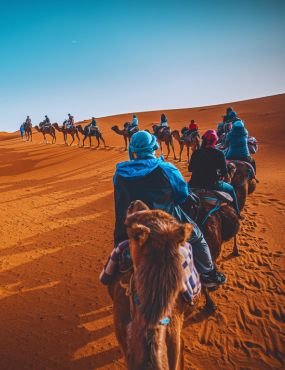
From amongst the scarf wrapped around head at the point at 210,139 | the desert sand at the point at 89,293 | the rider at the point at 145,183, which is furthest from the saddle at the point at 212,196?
the desert sand at the point at 89,293

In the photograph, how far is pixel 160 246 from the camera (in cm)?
167

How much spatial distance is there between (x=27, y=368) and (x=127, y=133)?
63.9 feet

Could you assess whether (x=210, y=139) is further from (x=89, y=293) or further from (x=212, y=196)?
(x=89, y=293)

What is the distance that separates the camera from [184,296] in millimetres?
2166

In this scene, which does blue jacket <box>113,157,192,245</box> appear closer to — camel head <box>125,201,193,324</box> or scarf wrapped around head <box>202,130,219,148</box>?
camel head <box>125,201,193,324</box>

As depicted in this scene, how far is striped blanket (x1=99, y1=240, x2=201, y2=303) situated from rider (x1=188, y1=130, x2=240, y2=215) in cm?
250

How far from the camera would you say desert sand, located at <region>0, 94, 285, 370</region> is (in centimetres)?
382

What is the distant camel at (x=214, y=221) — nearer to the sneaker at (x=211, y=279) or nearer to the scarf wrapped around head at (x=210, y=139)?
the sneaker at (x=211, y=279)

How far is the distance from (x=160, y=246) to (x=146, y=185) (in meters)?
1.30

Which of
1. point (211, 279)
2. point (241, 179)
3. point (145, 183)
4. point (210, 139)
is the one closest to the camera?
point (145, 183)

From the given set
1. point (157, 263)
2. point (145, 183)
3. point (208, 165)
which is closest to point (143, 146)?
point (145, 183)

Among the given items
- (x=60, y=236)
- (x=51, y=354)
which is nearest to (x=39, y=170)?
(x=60, y=236)

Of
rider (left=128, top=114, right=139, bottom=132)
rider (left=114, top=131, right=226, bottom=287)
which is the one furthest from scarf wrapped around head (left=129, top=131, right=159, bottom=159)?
rider (left=128, top=114, right=139, bottom=132)

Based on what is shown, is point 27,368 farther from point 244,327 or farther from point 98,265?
point 244,327
